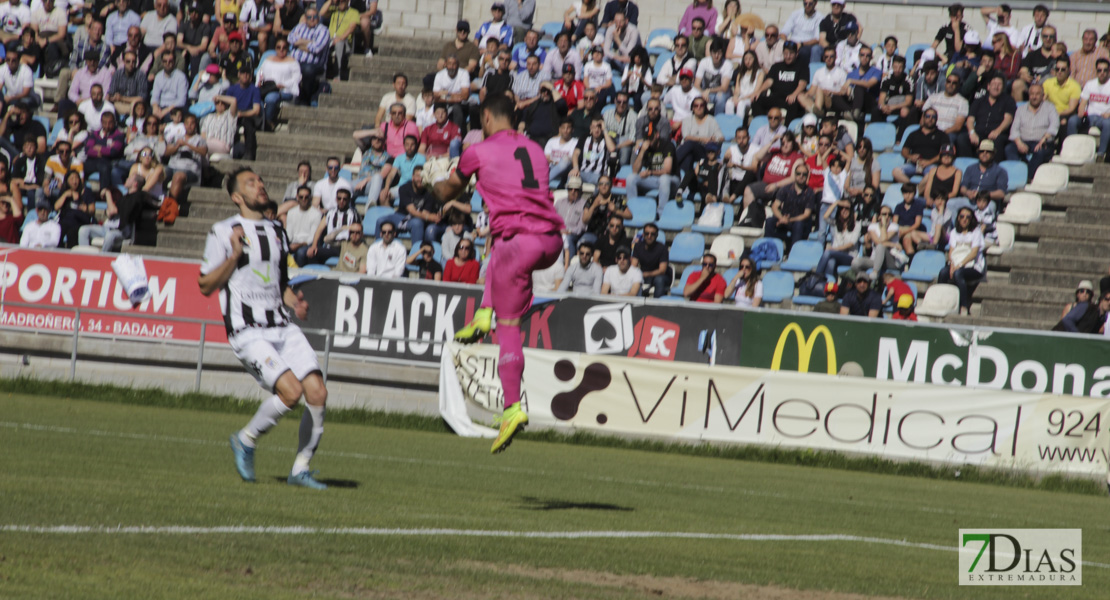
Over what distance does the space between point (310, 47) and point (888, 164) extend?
1138cm

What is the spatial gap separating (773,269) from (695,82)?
4.48 m

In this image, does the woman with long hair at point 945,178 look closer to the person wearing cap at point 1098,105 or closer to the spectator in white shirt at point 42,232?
the person wearing cap at point 1098,105

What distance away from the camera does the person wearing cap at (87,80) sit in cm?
2486

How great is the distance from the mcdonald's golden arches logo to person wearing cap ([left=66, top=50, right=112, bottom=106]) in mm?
15057

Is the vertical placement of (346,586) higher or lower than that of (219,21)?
lower

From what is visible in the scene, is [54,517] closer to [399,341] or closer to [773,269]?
[399,341]

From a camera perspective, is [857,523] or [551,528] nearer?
[551,528]

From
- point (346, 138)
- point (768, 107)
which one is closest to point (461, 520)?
point (768, 107)

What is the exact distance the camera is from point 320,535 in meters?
6.54

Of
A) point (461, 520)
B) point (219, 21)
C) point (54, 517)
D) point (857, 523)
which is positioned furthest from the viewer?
point (219, 21)

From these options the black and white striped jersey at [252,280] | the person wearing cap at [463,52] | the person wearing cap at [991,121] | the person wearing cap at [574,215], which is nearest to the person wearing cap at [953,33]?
the person wearing cap at [991,121]

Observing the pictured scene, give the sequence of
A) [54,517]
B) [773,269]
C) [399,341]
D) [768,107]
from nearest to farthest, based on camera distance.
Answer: [54,517]
[399,341]
[773,269]
[768,107]

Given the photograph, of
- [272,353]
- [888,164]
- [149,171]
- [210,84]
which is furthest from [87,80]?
[272,353]

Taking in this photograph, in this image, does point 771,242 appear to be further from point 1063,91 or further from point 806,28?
point 1063,91
